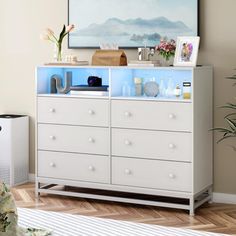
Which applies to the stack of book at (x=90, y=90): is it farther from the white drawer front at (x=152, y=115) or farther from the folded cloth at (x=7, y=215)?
the folded cloth at (x=7, y=215)

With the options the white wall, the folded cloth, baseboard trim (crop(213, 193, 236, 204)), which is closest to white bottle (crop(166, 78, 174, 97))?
the white wall

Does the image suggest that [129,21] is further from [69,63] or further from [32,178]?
[32,178]

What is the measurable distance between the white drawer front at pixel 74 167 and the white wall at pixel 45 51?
71 centimetres

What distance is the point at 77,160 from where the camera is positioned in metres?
5.27

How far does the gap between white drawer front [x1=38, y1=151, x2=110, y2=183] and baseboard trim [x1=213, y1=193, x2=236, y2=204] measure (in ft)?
2.99

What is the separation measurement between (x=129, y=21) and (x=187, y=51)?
28.6 inches

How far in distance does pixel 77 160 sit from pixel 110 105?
22.3 inches

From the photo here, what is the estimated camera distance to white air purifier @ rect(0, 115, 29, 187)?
5.84 metres

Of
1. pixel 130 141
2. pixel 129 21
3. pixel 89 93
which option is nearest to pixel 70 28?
pixel 129 21

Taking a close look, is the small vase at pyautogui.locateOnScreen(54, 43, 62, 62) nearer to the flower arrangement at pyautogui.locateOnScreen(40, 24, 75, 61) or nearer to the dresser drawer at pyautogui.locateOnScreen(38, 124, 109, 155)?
the flower arrangement at pyautogui.locateOnScreen(40, 24, 75, 61)

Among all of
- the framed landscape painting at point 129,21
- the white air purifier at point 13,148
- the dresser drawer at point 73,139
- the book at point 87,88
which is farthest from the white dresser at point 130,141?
the white air purifier at point 13,148

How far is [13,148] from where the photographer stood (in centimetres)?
588

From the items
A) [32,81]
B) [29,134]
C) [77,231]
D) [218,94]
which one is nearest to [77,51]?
[32,81]

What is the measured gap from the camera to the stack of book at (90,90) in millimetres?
5180
